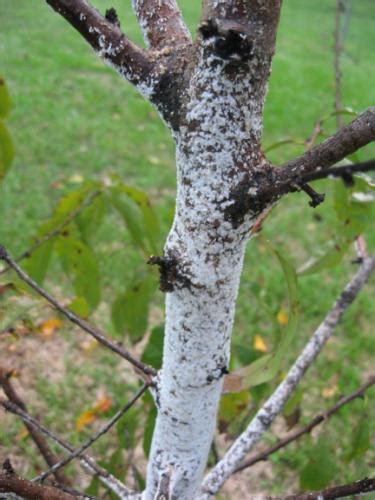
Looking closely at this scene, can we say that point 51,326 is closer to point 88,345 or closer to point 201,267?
point 88,345

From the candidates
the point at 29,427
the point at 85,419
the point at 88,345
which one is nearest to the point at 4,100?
the point at 29,427

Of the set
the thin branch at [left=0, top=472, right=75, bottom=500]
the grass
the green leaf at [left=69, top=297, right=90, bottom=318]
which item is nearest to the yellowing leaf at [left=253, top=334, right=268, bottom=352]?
the grass

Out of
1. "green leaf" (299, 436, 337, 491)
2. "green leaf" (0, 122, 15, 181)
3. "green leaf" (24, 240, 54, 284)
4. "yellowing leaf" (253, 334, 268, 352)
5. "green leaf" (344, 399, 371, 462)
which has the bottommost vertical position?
"green leaf" (299, 436, 337, 491)

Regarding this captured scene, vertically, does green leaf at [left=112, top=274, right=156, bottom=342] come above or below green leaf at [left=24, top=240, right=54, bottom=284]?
below

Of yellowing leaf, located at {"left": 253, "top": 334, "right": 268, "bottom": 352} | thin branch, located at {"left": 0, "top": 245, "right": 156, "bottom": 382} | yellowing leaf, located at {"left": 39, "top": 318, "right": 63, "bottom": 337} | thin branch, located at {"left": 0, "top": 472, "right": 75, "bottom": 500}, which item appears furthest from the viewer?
yellowing leaf, located at {"left": 253, "top": 334, "right": 268, "bottom": 352}

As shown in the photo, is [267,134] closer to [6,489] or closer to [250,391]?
[250,391]

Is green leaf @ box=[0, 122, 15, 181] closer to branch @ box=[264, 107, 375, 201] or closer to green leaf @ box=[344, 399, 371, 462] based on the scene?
branch @ box=[264, 107, 375, 201]
